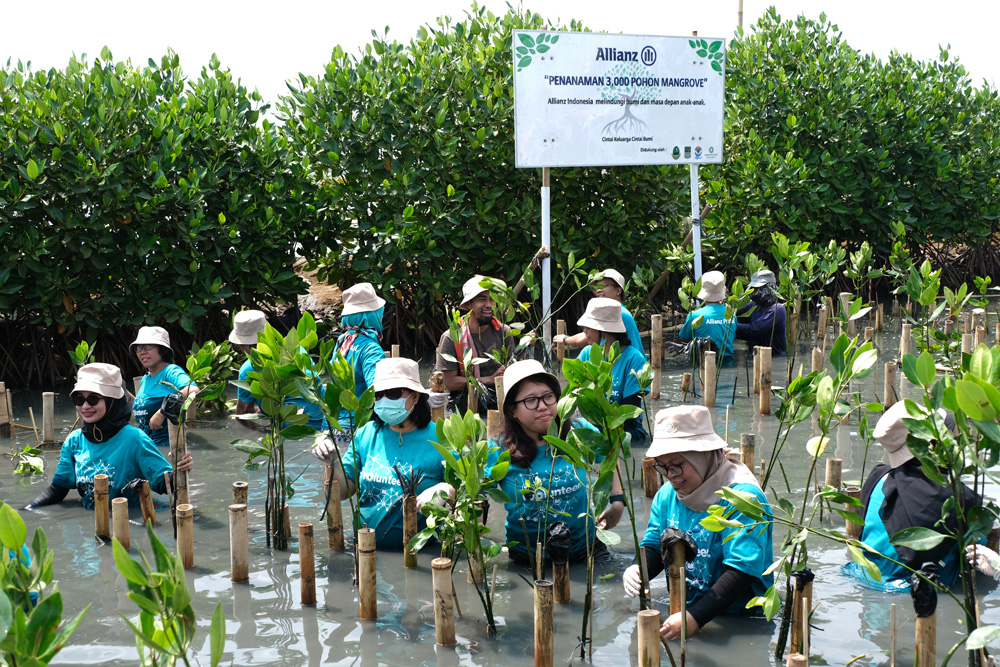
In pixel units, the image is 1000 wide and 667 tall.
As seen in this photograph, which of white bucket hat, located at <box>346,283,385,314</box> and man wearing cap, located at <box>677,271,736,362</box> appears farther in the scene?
man wearing cap, located at <box>677,271,736,362</box>

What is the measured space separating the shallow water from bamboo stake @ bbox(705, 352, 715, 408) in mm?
2127

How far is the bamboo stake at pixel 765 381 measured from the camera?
8.78 m

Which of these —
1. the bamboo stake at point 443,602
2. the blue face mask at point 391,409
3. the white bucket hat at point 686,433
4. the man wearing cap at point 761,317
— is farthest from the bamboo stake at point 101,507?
the man wearing cap at point 761,317

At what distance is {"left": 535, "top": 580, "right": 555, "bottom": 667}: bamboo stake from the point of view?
3.97m

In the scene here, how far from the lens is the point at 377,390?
5.17 m

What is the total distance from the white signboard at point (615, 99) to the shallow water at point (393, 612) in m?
4.72

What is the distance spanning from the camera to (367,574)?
15.3ft

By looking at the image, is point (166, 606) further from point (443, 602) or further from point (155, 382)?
point (155, 382)

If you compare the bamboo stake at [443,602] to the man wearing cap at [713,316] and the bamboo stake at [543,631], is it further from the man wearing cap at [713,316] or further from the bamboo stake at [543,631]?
the man wearing cap at [713,316]

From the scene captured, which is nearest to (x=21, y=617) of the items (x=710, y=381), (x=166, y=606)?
(x=166, y=606)

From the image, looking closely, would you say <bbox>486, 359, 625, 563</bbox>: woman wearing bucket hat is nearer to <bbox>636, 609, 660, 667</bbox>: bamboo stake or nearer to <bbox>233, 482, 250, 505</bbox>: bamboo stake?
<bbox>636, 609, 660, 667</bbox>: bamboo stake

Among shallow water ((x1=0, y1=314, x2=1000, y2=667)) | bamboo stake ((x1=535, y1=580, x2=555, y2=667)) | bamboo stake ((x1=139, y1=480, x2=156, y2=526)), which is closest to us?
bamboo stake ((x1=535, y1=580, x2=555, y2=667))

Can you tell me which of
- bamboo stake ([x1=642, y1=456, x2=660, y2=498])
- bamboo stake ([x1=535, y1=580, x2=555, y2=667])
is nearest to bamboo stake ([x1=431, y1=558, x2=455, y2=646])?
bamboo stake ([x1=535, y1=580, x2=555, y2=667])

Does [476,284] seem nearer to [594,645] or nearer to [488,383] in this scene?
[488,383]
